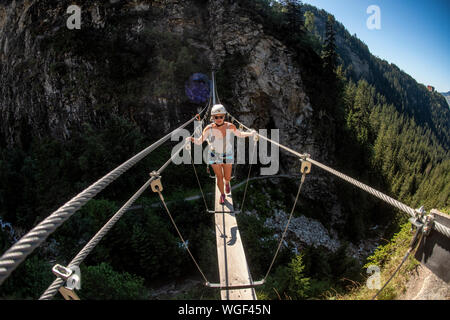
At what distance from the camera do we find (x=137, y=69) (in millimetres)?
17297

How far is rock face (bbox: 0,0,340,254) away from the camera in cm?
1689

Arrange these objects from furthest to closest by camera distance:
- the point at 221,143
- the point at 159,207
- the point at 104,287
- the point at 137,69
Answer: the point at 137,69
the point at 159,207
the point at 104,287
the point at 221,143

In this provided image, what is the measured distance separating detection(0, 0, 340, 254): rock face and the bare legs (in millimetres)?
14092

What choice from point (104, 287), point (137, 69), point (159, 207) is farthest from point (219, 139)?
point (137, 69)

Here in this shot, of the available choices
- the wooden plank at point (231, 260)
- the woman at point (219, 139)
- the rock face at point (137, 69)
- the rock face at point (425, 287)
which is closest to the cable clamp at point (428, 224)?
the rock face at point (425, 287)

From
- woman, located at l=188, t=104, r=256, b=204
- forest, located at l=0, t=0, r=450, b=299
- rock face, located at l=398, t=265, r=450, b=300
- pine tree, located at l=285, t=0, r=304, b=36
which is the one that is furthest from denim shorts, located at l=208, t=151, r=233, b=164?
pine tree, located at l=285, t=0, r=304, b=36

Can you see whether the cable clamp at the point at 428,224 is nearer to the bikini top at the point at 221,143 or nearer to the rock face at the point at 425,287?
the rock face at the point at 425,287

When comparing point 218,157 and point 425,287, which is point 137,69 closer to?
point 218,157

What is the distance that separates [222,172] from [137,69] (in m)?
16.2

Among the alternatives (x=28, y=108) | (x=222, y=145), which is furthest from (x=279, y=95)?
(x=28, y=108)

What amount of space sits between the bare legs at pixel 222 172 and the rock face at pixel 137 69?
46.2 ft

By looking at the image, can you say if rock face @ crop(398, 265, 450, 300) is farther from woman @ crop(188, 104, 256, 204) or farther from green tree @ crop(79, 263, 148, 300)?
green tree @ crop(79, 263, 148, 300)
